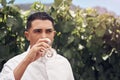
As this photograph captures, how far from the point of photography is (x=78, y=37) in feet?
12.4

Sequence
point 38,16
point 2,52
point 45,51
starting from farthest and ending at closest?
point 2,52
point 38,16
point 45,51

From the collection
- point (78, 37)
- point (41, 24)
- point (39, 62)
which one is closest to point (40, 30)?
point (41, 24)

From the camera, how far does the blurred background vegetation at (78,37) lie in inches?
146

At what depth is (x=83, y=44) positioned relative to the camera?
12.6 ft

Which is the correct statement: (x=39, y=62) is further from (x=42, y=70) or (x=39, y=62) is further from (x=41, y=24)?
(x=41, y=24)

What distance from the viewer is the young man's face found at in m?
2.58

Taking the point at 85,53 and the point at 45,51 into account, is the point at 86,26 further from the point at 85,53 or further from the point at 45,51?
the point at 45,51

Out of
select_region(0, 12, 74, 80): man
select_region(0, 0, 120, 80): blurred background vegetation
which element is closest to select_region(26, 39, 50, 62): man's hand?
select_region(0, 12, 74, 80): man

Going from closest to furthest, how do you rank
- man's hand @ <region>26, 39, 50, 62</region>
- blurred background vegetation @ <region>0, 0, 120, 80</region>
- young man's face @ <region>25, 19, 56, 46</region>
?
1. man's hand @ <region>26, 39, 50, 62</region>
2. young man's face @ <region>25, 19, 56, 46</region>
3. blurred background vegetation @ <region>0, 0, 120, 80</region>

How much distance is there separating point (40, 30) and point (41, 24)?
2.1 inches

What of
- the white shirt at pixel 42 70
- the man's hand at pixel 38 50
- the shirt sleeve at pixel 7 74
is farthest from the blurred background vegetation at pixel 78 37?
the man's hand at pixel 38 50

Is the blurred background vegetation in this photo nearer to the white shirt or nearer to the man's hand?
the white shirt

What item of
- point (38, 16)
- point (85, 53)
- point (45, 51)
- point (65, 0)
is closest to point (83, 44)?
point (85, 53)

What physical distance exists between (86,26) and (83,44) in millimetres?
154
